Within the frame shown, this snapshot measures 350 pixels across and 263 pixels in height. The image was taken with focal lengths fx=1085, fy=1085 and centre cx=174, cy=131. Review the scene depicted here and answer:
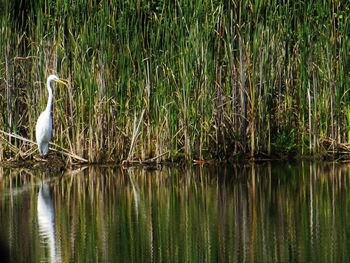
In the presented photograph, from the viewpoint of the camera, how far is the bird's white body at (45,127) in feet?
39.6

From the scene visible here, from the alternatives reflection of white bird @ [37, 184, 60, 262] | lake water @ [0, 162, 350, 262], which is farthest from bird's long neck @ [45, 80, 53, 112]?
reflection of white bird @ [37, 184, 60, 262]

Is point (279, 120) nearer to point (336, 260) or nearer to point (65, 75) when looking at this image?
point (65, 75)

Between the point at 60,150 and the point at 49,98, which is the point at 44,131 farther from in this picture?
the point at 60,150

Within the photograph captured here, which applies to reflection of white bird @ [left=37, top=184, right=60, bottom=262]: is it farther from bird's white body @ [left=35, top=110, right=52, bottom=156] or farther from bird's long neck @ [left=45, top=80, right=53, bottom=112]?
bird's long neck @ [left=45, top=80, right=53, bottom=112]

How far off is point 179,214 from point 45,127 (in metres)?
3.48

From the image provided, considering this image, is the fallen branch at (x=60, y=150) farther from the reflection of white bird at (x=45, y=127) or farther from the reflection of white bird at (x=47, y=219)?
the reflection of white bird at (x=47, y=219)

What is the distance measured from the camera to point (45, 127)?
39.7 feet

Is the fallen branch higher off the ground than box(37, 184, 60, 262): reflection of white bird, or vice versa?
the fallen branch

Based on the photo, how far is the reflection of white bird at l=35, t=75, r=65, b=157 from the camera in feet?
39.6

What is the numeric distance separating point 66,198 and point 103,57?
267cm

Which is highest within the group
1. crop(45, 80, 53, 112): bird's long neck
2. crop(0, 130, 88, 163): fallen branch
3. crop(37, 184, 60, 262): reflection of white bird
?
crop(45, 80, 53, 112): bird's long neck

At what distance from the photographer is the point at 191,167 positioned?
481 inches

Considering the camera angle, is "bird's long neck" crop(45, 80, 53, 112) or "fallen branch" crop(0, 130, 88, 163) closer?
"bird's long neck" crop(45, 80, 53, 112)

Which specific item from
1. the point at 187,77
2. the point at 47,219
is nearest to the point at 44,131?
the point at 187,77
